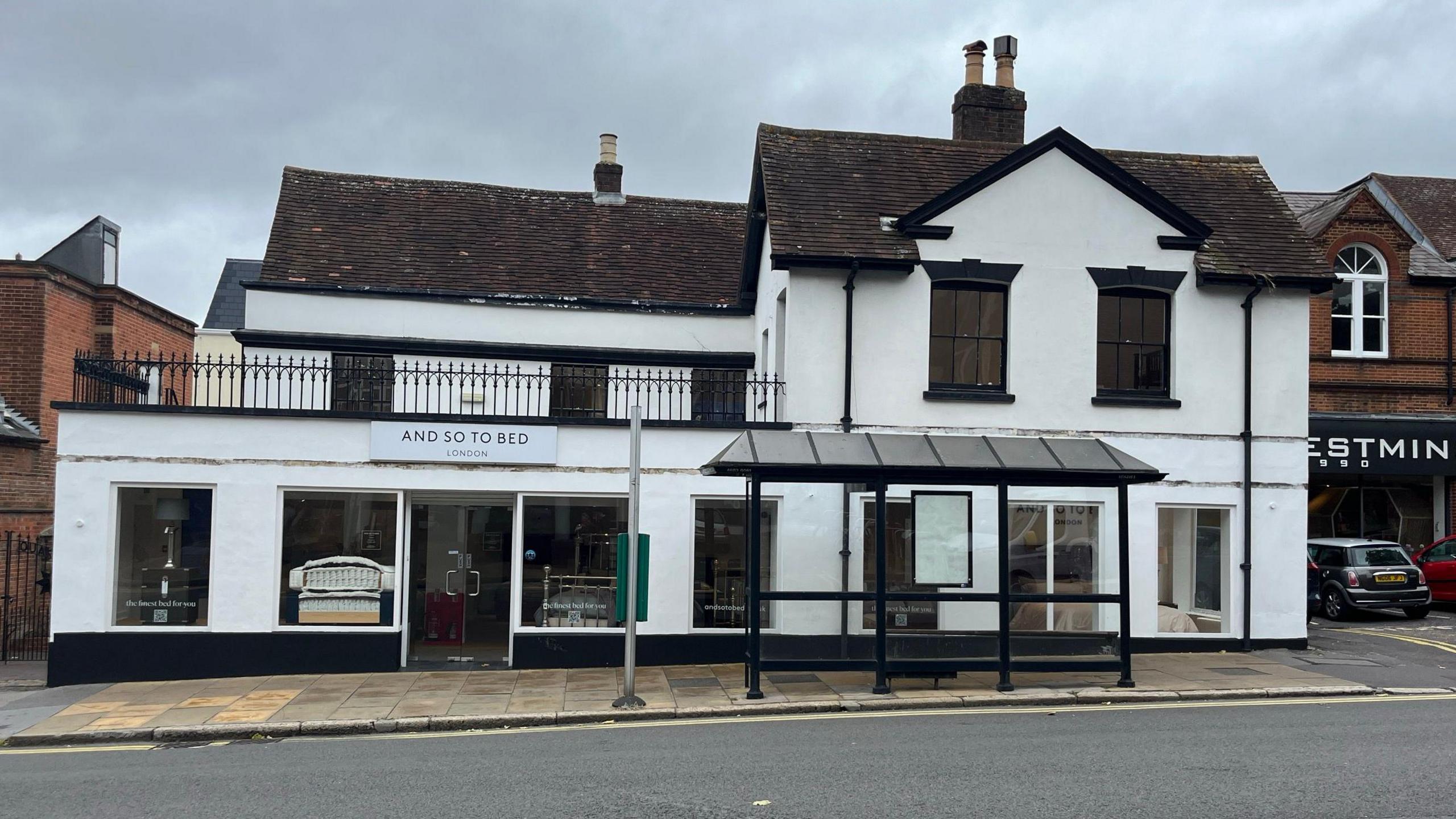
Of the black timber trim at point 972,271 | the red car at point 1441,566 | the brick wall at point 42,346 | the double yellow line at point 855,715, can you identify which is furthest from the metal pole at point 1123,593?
the brick wall at point 42,346

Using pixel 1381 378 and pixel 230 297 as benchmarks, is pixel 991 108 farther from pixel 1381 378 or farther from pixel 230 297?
pixel 230 297

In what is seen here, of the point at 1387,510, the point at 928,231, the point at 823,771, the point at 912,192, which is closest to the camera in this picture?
the point at 823,771

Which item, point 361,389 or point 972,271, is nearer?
point 972,271

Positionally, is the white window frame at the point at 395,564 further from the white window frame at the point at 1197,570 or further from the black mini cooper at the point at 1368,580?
the black mini cooper at the point at 1368,580

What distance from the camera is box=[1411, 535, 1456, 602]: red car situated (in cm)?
2014

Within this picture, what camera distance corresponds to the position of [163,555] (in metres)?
14.0

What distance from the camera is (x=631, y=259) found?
21094 mm

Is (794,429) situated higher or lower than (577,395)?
lower

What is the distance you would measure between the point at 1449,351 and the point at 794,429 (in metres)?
16.3

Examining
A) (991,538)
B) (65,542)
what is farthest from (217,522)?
(991,538)

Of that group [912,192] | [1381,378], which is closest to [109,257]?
[912,192]

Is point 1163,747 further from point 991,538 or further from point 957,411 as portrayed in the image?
point 957,411

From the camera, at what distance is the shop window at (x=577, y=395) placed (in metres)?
18.8

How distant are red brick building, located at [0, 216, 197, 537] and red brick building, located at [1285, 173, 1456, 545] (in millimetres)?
23318
